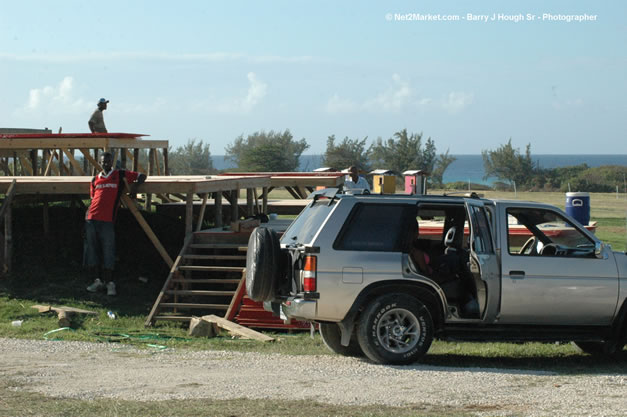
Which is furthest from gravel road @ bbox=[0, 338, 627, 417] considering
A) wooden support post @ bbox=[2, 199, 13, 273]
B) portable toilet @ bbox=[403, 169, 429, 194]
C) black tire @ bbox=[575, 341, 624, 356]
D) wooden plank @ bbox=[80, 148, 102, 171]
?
portable toilet @ bbox=[403, 169, 429, 194]

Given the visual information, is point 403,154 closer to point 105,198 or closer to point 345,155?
point 345,155

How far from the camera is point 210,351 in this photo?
10.9m

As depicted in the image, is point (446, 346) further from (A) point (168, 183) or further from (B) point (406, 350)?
(A) point (168, 183)

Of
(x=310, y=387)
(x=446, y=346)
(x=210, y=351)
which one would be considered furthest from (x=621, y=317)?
(x=210, y=351)

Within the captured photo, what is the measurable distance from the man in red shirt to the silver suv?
17.6 feet

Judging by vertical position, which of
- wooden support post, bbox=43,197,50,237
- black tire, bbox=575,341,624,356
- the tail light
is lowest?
black tire, bbox=575,341,624,356

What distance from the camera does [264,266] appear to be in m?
10.1

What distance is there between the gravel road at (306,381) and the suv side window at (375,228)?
1269 millimetres

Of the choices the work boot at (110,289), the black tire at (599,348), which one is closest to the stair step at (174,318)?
the work boot at (110,289)

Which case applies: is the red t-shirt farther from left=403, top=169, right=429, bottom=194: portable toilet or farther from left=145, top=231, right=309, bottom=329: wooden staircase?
left=403, top=169, right=429, bottom=194: portable toilet

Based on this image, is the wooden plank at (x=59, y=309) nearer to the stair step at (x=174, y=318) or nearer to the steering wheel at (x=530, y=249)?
the stair step at (x=174, y=318)

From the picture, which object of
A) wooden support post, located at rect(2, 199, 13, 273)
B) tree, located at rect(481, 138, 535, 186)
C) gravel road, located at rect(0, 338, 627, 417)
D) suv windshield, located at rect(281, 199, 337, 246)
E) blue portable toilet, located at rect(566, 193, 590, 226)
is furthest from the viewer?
tree, located at rect(481, 138, 535, 186)

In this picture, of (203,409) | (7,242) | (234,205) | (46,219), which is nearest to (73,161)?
(46,219)

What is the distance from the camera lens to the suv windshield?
33.0 feet
